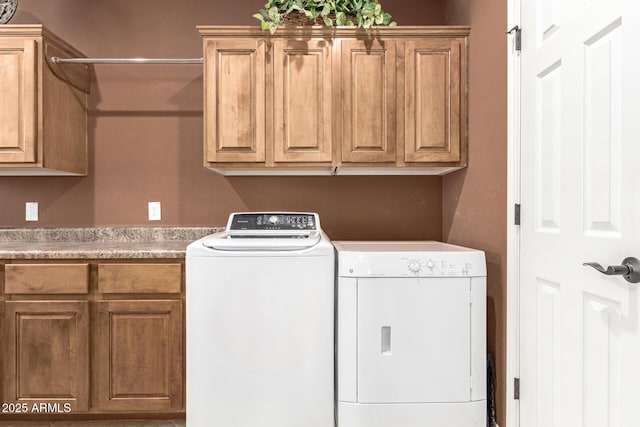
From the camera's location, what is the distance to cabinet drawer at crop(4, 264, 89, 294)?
7.00 feet

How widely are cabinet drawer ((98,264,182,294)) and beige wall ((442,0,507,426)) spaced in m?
1.56

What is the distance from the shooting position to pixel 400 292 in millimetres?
1836

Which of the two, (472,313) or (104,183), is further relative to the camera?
(104,183)

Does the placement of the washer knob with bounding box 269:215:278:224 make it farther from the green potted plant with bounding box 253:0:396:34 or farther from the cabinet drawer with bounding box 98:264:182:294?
the green potted plant with bounding box 253:0:396:34

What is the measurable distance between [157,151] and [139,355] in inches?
50.1

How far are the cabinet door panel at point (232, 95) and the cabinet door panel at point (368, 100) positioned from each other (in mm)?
453

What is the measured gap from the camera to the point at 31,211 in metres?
2.72

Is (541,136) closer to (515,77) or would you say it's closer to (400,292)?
(515,77)

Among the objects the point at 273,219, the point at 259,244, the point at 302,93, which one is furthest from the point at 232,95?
the point at 259,244

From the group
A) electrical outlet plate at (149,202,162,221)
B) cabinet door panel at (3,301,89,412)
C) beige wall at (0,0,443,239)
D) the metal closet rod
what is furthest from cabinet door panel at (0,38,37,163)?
cabinet door panel at (3,301,89,412)

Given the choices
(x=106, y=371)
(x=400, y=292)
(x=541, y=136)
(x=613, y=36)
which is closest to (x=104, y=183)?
(x=106, y=371)

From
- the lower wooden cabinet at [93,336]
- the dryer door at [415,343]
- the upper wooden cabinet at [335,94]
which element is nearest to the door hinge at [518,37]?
the upper wooden cabinet at [335,94]

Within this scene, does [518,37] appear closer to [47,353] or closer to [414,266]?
[414,266]

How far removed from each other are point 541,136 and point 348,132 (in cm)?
100
